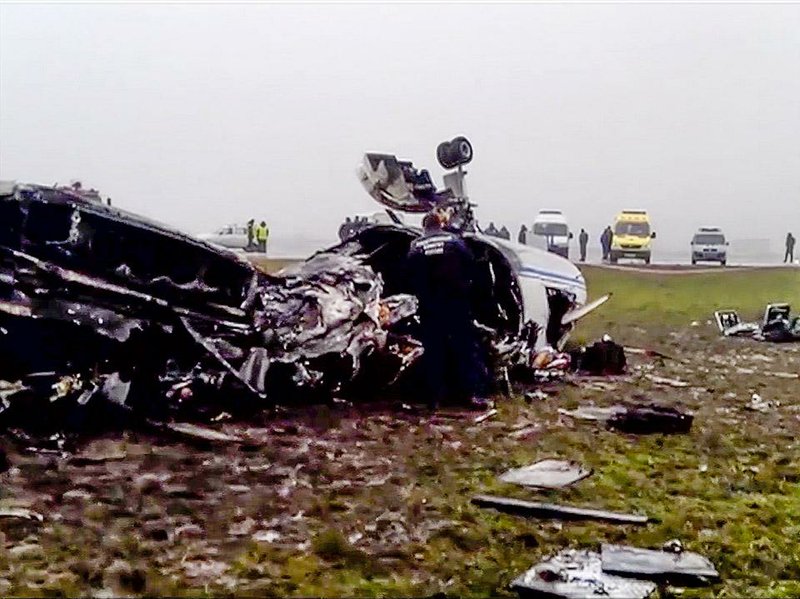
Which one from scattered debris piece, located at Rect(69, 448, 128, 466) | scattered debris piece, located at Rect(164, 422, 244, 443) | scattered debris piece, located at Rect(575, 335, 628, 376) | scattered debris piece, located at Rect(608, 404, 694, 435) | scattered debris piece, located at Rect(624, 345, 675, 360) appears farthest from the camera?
scattered debris piece, located at Rect(624, 345, 675, 360)

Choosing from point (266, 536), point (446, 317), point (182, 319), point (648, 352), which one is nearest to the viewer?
point (266, 536)

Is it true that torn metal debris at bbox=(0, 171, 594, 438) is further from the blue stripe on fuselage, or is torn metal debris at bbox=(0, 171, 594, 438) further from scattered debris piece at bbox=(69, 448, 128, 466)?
scattered debris piece at bbox=(69, 448, 128, 466)

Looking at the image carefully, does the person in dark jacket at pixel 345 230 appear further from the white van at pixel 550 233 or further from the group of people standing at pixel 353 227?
the white van at pixel 550 233

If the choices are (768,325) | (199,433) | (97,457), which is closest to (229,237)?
(199,433)

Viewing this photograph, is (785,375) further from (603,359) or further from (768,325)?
(768,325)

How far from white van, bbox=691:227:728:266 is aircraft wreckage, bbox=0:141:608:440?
1.20 metres

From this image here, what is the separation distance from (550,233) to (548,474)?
280 centimetres

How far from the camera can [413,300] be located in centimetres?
622

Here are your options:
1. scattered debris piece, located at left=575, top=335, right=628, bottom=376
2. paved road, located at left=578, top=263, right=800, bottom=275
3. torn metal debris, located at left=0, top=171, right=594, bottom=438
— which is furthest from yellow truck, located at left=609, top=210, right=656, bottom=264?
torn metal debris, located at left=0, top=171, right=594, bottom=438

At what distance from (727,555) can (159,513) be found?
190 centimetres

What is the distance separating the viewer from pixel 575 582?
8.90ft

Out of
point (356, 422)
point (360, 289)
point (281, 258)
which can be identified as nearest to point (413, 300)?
point (360, 289)

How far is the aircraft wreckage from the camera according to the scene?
4363 mm

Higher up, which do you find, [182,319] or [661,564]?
[182,319]
